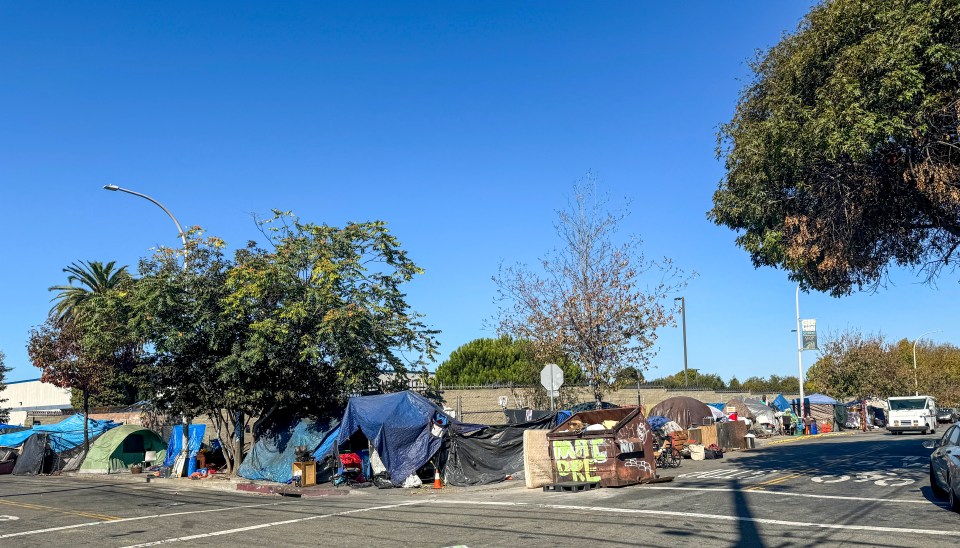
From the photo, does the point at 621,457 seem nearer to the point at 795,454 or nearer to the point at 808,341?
the point at 795,454

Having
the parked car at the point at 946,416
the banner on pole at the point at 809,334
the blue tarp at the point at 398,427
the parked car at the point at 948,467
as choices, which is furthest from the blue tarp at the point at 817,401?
the parked car at the point at 948,467

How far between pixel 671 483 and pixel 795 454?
1071cm

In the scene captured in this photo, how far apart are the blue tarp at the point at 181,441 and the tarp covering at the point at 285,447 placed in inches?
125

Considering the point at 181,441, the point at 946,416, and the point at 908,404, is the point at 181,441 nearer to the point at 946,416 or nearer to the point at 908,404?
the point at 946,416

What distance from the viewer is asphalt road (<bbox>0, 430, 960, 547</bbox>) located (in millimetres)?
10859

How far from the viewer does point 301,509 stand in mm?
15711

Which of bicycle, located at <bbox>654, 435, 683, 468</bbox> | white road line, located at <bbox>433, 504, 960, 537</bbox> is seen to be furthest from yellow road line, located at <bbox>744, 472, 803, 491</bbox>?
white road line, located at <bbox>433, 504, 960, 537</bbox>

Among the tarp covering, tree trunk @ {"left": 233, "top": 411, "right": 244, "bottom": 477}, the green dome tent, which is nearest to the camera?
the tarp covering

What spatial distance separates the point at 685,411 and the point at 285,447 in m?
19.8

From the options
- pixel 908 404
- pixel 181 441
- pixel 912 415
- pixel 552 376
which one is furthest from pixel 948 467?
pixel 908 404

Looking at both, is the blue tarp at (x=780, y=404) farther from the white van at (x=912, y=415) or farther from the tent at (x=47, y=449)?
the tent at (x=47, y=449)

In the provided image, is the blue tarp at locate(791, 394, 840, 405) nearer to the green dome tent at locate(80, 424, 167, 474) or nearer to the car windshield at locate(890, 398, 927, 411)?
the car windshield at locate(890, 398, 927, 411)

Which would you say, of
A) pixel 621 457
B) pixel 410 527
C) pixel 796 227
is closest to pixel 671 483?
pixel 621 457

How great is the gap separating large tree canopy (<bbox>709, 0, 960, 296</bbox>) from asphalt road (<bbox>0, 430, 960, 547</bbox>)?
4829 mm
